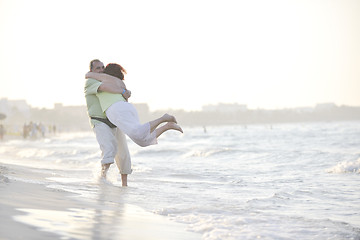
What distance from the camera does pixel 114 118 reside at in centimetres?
529

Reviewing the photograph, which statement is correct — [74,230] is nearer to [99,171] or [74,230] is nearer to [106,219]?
[106,219]

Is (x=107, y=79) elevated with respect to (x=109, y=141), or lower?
elevated

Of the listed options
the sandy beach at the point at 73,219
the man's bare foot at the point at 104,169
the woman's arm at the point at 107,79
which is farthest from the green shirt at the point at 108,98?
the sandy beach at the point at 73,219

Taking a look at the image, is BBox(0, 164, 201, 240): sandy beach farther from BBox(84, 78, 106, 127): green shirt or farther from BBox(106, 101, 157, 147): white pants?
BBox(84, 78, 106, 127): green shirt

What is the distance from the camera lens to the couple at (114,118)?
17.0ft

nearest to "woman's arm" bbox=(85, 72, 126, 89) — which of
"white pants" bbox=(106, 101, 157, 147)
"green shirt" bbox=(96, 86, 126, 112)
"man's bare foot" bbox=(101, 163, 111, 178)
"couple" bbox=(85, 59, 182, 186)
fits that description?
"couple" bbox=(85, 59, 182, 186)

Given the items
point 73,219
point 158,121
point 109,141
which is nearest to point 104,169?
point 109,141

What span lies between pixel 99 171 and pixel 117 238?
3672 mm

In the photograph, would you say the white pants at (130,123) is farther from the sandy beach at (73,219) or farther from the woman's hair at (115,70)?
the sandy beach at (73,219)

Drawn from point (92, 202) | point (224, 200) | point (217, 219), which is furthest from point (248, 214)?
point (92, 202)

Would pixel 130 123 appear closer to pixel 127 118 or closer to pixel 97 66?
pixel 127 118

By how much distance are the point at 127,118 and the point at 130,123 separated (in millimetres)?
69

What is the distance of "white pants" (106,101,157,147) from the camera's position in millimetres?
5121

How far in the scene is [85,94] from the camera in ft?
18.6
